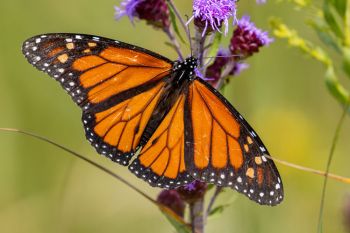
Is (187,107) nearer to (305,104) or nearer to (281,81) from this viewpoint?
(281,81)

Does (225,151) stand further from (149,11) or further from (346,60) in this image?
(149,11)

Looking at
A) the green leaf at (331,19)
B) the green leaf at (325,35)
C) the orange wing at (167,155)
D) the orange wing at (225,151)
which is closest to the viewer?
the orange wing at (225,151)

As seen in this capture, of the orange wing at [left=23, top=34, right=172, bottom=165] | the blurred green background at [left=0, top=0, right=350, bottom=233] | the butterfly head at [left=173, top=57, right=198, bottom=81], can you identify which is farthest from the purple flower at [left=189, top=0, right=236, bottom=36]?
the blurred green background at [left=0, top=0, right=350, bottom=233]

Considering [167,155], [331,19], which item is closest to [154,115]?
[167,155]

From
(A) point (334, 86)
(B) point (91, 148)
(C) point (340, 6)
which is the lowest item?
(B) point (91, 148)

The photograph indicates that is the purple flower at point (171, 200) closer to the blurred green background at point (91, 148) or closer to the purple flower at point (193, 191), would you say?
the purple flower at point (193, 191)

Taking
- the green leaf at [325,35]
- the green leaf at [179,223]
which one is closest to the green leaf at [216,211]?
the green leaf at [179,223]
